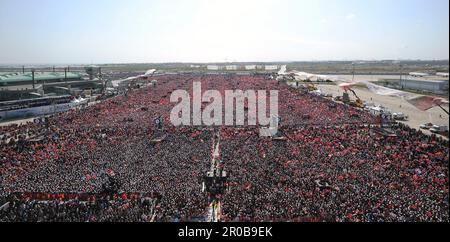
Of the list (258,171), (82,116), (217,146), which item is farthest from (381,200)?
(82,116)

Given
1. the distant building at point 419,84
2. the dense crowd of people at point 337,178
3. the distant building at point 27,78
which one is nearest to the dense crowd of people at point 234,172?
the dense crowd of people at point 337,178

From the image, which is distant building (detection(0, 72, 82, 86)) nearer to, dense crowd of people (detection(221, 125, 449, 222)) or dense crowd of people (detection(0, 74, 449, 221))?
dense crowd of people (detection(0, 74, 449, 221))

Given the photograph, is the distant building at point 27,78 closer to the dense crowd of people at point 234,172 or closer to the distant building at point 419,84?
the dense crowd of people at point 234,172

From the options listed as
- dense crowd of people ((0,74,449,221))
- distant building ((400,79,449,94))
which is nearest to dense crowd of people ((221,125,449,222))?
dense crowd of people ((0,74,449,221))

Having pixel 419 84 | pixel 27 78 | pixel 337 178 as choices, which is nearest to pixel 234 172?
pixel 337 178

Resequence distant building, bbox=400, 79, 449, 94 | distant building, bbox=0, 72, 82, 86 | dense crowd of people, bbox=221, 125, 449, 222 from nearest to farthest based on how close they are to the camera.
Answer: dense crowd of people, bbox=221, 125, 449, 222, distant building, bbox=400, 79, 449, 94, distant building, bbox=0, 72, 82, 86

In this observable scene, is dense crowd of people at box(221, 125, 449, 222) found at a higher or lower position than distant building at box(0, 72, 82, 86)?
lower

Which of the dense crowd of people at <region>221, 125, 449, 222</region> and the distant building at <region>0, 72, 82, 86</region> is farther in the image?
the distant building at <region>0, 72, 82, 86</region>

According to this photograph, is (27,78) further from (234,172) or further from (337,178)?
(337,178)
